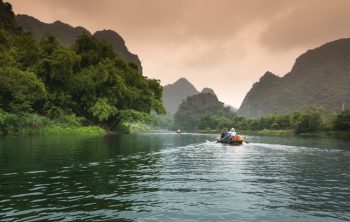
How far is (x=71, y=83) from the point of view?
209ft

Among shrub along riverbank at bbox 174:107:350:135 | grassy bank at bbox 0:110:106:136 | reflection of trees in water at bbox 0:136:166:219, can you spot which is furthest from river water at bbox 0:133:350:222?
shrub along riverbank at bbox 174:107:350:135

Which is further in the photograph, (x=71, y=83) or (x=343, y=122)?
(x=343, y=122)

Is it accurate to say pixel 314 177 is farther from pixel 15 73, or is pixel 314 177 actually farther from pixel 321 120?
pixel 321 120

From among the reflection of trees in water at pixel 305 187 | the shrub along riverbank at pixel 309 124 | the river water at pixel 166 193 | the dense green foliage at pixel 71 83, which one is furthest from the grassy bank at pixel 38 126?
the shrub along riverbank at pixel 309 124

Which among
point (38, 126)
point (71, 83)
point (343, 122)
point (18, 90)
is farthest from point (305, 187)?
point (343, 122)

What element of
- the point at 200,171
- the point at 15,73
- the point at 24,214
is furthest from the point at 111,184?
the point at 15,73

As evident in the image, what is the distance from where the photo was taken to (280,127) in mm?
133625

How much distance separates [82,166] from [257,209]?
12.1 m

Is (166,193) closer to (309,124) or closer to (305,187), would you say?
(305,187)

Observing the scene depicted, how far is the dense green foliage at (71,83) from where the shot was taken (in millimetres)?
52250

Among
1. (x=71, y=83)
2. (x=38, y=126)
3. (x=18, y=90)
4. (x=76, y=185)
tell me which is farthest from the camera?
(x=71, y=83)

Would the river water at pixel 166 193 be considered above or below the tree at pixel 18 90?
below

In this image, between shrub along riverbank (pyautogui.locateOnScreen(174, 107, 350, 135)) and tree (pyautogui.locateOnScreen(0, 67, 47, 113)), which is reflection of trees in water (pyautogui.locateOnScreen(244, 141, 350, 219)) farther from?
shrub along riverbank (pyautogui.locateOnScreen(174, 107, 350, 135))

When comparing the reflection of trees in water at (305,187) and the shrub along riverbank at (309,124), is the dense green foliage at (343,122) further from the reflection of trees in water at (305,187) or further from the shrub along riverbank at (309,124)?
the reflection of trees in water at (305,187)
